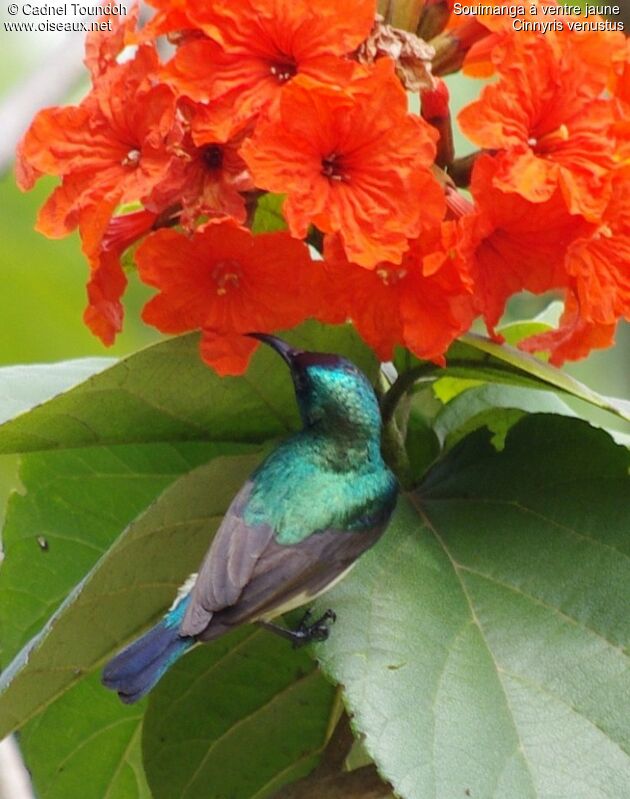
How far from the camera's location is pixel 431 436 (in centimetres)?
166

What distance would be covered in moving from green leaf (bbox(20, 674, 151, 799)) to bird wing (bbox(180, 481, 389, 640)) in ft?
1.25

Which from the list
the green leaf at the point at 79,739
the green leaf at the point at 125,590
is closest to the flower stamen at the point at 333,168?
the green leaf at the point at 125,590

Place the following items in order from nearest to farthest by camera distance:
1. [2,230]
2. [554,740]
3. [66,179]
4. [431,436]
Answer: [554,740] < [66,179] < [431,436] < [2,230]

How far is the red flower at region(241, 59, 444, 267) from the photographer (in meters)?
1.31

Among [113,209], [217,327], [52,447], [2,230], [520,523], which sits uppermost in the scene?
[113,209]

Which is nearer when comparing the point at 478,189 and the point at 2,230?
the point at 478,189

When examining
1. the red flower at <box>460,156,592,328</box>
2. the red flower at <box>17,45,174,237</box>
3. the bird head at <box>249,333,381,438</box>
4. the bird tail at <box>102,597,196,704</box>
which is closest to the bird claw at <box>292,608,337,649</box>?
the bird tail at <box>102,597,196,704</box>

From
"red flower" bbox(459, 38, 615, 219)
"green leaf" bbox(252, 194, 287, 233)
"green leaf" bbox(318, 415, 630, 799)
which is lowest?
"green leaf" bbox(318, 415, 630, 799)

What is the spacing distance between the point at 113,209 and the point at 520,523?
22.2 inches

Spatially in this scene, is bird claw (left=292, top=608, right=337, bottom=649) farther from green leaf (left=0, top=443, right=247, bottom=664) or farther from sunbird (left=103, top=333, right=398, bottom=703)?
green leaf (left=0, top=443, right=247, bottom=664)

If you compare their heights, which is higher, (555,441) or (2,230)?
(555,441)

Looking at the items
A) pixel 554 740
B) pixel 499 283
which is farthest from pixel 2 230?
pixel 554 740

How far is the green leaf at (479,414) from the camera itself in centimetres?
165

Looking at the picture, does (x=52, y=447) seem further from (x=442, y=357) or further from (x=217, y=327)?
(x=442, y=357)
